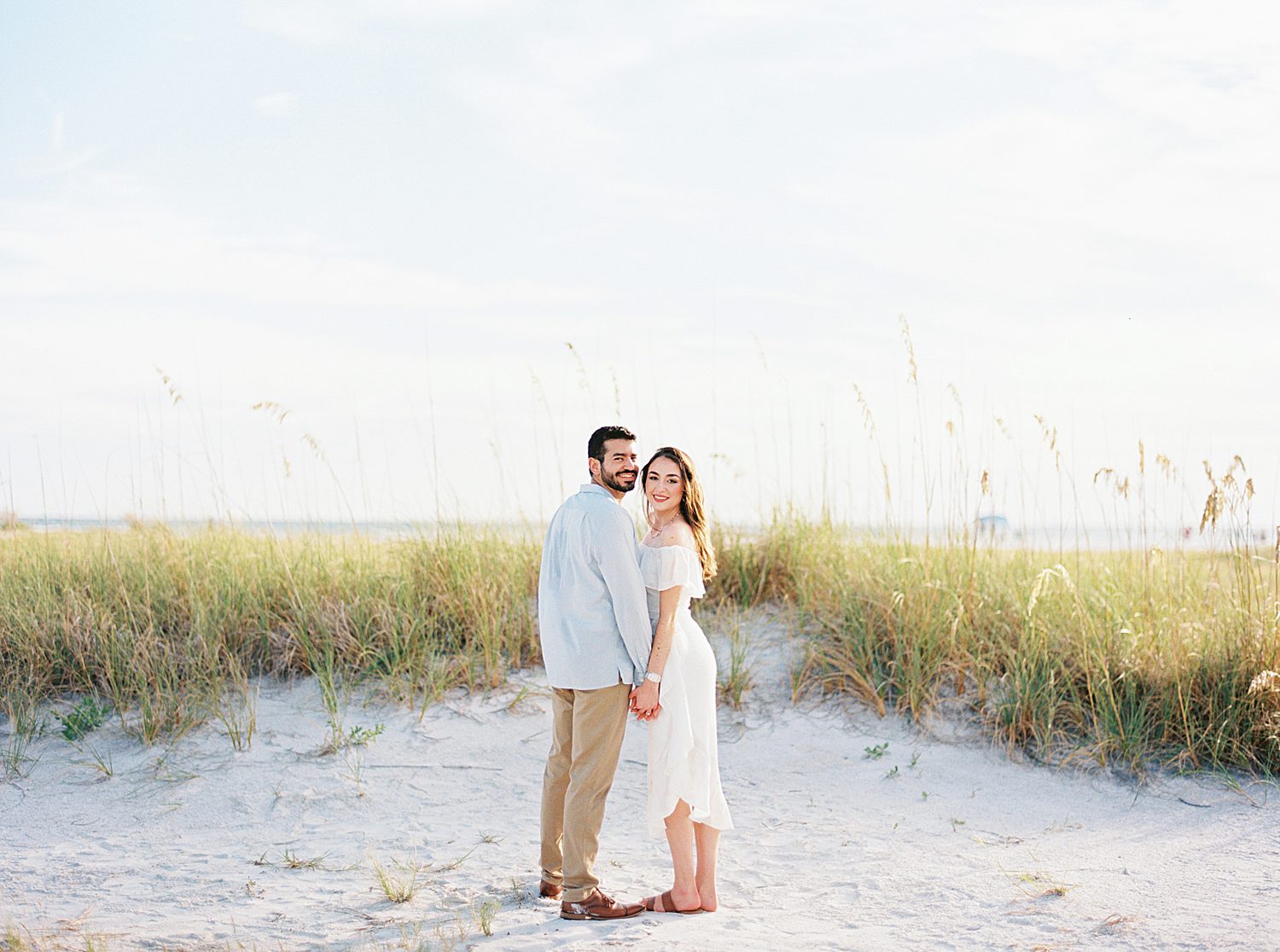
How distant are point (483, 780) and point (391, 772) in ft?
1.87

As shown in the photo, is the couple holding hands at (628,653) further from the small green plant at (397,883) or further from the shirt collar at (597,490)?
the small green plant at (397,883)

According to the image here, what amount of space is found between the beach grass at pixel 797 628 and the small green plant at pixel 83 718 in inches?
2.8

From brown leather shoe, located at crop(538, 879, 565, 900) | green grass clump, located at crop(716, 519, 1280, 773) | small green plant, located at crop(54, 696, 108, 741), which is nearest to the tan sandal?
brown leather shoe, located at crop(538, 879, 565, 900)

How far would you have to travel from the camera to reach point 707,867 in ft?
15.8

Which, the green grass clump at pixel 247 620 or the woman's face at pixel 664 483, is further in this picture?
the green grass clump at pixel 247 620

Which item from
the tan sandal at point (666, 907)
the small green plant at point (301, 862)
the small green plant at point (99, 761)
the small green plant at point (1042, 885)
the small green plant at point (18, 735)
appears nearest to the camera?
the tan sandal at point (666, 907)

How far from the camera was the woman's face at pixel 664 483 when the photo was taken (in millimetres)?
4590

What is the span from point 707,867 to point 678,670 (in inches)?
36.8

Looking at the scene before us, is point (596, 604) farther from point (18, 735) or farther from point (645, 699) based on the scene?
point (18, 735)

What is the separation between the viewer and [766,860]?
18.8 feet

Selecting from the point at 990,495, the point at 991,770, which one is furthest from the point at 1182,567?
the point at 991,770

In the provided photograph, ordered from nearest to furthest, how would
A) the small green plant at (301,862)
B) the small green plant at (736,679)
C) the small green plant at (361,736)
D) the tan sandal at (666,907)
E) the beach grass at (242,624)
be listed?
the tan sandal at (666,907), the small green plant at (301,862), the small green plant at (361,736), the beach grass at (242,624), the small green plant at (736,679)

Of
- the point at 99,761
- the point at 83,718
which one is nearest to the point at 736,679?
the point at 99,761

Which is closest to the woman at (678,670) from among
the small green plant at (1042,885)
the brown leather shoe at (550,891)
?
Result: the brown leather shoe at (550,891)
